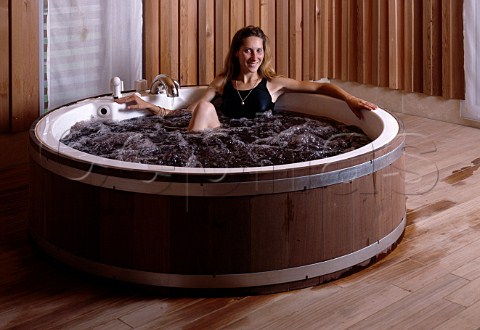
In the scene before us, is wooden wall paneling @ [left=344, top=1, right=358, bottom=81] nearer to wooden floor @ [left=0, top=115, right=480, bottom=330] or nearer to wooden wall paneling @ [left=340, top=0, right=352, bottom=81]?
wooden wall paneling @ [left=340, top=0, right=352, bottom=81]

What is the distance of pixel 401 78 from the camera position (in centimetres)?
Answer: 531

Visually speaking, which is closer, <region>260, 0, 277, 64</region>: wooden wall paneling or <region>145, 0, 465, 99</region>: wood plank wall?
<region>145, 0, 465, 99</region>: wood plank wall

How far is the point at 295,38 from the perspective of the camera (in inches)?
218

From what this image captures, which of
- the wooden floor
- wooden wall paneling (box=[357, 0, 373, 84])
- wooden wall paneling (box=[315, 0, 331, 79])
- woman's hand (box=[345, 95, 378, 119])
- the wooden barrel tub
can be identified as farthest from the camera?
wooden wall paneling (box=[315, 0, 331, 79])

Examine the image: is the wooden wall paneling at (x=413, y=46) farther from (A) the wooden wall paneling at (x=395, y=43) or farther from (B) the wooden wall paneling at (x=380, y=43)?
(B) the wooden wall paneling at (x=380, y=43)

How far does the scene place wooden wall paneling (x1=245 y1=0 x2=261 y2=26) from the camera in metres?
5.24

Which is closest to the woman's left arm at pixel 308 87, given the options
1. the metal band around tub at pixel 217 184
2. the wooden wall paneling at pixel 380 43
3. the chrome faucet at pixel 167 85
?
the chrome faucet at pixel 167 85

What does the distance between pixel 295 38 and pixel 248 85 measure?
158cm

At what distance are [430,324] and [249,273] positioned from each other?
630mm

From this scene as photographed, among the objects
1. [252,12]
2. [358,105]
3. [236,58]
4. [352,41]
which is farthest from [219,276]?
[352,41]

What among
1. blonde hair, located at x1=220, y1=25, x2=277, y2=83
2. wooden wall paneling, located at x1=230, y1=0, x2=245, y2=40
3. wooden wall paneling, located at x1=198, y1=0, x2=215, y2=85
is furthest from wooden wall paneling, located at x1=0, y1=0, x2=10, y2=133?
wooden wall paneling, located at x1=230, y1=0, x2=245, y2=40

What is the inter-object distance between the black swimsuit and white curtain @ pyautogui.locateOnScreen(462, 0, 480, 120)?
1.53m

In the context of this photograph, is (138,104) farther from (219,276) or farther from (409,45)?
(409,45)

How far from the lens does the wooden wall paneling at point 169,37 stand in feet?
15.7
